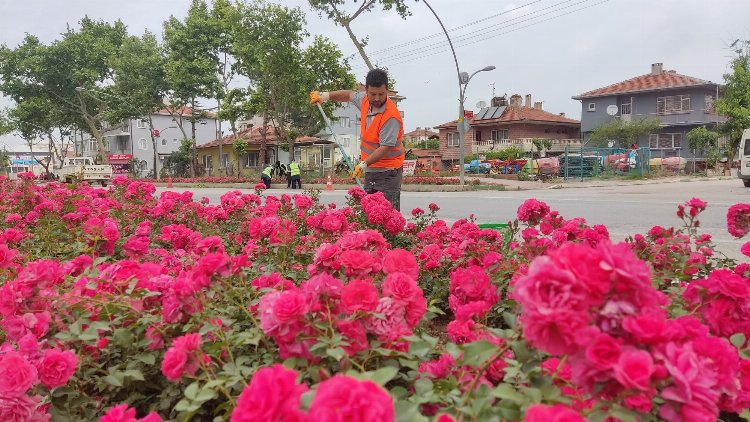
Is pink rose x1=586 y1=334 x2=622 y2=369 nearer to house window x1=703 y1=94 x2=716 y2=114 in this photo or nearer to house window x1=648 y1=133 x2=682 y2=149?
house window x1=703 y1=94 x2=716 y2=114

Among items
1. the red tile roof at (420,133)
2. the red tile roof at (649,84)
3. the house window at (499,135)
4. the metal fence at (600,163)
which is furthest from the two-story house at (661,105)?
the red tile roof at (420,133)

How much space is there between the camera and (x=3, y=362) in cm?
123

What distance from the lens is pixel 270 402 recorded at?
698 mm

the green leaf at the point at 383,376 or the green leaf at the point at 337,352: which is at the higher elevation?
the green leaf at the point at 383,376

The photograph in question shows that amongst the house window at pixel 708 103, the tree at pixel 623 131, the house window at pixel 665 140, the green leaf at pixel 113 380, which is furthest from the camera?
the house window at pixel 665 140

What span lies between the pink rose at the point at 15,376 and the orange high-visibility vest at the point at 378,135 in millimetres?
3602

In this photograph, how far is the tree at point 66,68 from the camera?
4081cm

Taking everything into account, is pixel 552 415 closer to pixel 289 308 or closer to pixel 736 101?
pixel 289 308

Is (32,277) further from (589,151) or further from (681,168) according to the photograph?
(681,168)

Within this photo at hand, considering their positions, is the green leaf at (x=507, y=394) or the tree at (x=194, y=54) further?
the tree at (x=194, y=54)

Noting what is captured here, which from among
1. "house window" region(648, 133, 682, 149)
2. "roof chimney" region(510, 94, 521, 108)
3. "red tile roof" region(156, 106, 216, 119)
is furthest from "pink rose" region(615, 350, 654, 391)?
"roof chimney" region(510, 94, 521, 108)

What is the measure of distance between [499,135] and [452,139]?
4318 millimetres

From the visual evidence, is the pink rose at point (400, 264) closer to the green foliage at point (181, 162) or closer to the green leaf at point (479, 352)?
the green leaf at point (479, 352)

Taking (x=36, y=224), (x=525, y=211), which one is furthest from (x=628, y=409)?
(x=36, y=224)
